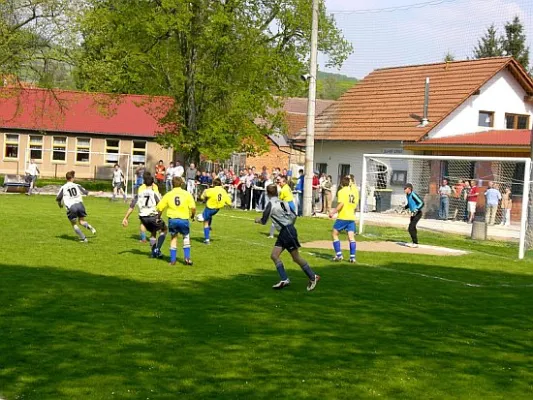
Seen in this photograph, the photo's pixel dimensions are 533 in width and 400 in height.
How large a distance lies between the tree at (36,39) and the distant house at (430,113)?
13.6m

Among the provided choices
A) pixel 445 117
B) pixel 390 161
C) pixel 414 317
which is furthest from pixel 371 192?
pixel 414 317

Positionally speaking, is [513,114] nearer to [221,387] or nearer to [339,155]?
[339,155]

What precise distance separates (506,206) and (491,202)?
30.8 inches

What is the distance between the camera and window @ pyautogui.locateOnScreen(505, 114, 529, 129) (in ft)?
148

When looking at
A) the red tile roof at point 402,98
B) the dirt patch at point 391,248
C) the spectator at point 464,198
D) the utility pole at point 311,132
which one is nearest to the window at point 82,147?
the red tile roof at point 402,98

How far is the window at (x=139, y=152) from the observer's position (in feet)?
194

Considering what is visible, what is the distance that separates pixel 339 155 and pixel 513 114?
28.8 ft

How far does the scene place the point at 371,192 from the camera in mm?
33312

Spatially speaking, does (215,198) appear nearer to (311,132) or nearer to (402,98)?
(311,132)

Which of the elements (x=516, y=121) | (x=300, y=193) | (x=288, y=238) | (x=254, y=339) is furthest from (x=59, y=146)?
(x=254, y=339)

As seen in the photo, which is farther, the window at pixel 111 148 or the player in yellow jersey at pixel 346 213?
the window at pixel 111 148

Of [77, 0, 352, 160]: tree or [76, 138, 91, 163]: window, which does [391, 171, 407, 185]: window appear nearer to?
[77, 0, 352, 160]: tree

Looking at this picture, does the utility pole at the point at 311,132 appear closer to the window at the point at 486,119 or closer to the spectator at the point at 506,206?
the spectator at the point at 506,206

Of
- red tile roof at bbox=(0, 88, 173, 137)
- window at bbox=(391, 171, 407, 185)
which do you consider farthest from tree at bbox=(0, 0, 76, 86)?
window at bbox=(391, 171, 407, 185)
